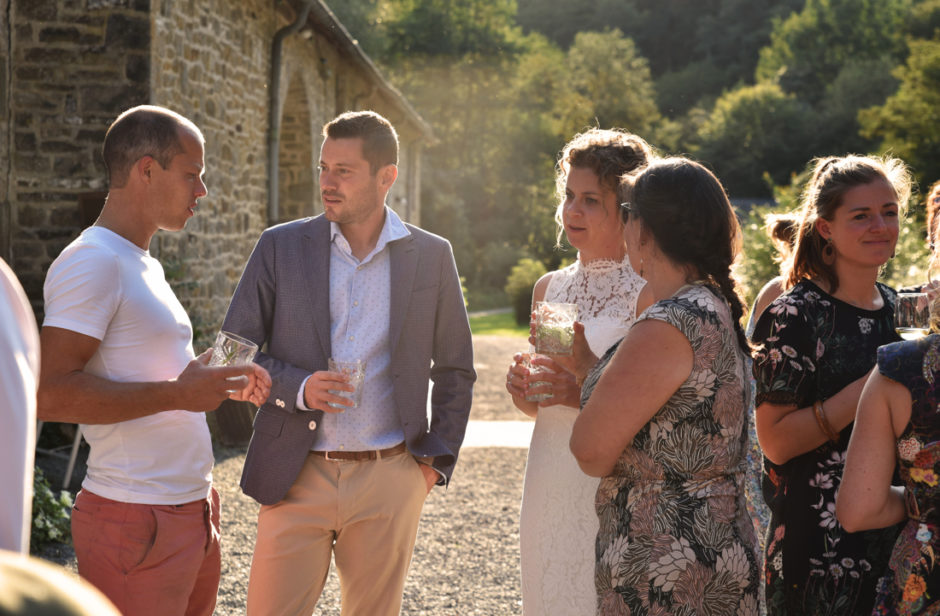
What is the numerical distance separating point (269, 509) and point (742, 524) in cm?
150

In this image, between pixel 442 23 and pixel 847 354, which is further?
pixel 442 23

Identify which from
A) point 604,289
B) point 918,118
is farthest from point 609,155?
point 918,118

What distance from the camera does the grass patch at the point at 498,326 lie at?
25047 mm

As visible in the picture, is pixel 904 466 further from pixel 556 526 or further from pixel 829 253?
pixel 556 526

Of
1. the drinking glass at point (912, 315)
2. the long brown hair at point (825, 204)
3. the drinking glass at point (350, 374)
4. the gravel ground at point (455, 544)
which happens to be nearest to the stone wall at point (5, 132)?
the gravel ground at point (455, 544)

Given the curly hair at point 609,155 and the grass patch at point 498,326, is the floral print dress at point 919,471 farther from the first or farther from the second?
the grass patch at point 498,326

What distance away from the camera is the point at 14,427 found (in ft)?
3.14

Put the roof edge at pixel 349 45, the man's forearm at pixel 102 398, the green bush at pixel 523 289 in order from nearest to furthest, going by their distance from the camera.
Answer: the man's forearm at pixel 102 398, the roof edge at pixel 349 45, the green bush at pixel 523 289

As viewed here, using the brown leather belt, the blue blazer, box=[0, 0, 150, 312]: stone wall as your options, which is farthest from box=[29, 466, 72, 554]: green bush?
the brown leather belt

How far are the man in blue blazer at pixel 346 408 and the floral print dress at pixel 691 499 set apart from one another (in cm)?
100

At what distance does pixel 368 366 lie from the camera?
307 cm

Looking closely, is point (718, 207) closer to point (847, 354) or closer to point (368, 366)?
point (847, 354)

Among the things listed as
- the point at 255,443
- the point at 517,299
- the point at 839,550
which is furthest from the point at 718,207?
the point at 517,299

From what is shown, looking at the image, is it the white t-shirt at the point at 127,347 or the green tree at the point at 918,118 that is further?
the green tree at the point at 918,118
